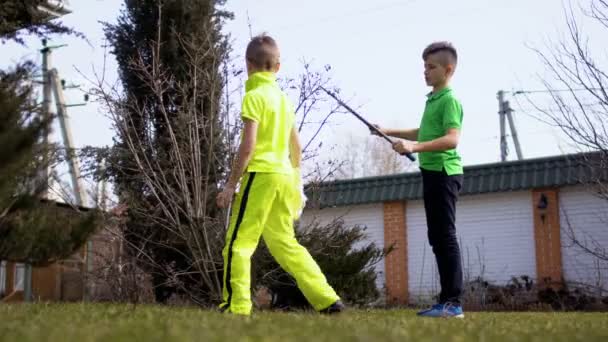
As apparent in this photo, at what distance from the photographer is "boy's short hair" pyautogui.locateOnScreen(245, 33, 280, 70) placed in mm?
4781

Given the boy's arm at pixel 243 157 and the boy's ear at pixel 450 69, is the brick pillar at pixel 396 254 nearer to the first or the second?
the boy's ear at pixel 450 69

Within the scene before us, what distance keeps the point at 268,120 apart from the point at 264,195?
19.3 inches

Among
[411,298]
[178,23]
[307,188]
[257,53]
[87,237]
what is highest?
[178,23]

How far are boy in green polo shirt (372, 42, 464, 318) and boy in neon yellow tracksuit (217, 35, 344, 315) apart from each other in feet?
2.50

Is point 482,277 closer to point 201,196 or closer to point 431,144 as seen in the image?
point 201,196

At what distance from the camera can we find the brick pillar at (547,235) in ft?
48.2

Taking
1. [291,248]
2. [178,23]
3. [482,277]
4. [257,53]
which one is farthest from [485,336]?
[482,277]

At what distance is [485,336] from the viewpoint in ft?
9.34

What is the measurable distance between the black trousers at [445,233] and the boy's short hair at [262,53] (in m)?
1.34

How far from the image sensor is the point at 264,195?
14.8 ft

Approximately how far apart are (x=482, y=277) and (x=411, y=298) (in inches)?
71.0

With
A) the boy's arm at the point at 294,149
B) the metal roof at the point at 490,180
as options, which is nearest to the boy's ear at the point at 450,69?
the boy's arm at the point at 294,149

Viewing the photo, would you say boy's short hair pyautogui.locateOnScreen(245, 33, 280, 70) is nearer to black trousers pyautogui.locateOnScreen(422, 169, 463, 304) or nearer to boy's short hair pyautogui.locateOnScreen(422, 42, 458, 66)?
boy's short hair pyautogui.locateOnScreen(422, 42, 458, 66)

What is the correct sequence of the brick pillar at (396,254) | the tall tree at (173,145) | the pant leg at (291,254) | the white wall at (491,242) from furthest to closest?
the brick pillar at (396,254)
the white wall at (491,242)
the tall tree at (173,145)
the pant leg at (291,254)
